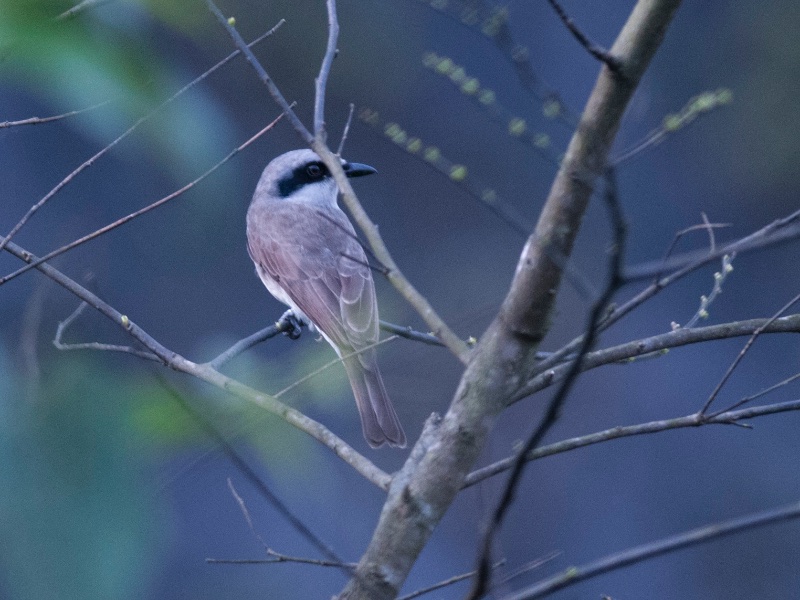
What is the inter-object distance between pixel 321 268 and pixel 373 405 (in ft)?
3.18

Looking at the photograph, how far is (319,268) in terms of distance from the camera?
14.0 feet

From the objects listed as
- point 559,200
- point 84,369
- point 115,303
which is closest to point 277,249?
point 115,303

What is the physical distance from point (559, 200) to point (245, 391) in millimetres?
995

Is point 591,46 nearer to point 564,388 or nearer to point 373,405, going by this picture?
point 564,388

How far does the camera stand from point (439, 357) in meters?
2.13

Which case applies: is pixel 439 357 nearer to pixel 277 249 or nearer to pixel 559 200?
pixel 559 200

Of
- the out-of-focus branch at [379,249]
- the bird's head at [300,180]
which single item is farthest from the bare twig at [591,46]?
the bird's head at [300,180]

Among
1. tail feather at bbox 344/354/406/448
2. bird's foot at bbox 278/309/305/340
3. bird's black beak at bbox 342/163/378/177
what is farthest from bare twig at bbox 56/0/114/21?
bird's foot at bbox 278/309/305/340

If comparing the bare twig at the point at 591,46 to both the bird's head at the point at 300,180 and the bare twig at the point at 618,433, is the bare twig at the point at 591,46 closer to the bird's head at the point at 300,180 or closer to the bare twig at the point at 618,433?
the bare twig at the point at 618,433

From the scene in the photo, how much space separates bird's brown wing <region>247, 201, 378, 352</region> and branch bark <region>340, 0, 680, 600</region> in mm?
2074

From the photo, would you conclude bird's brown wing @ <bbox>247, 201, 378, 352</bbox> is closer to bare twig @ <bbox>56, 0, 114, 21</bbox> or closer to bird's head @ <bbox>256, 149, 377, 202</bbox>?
bird's head @ <bbox>256, 149, 377, 202</bbox>

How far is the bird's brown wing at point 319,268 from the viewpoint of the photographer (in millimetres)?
3904

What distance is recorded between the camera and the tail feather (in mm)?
3423

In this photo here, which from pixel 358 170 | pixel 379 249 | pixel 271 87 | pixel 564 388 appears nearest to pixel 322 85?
pixel 271 87
